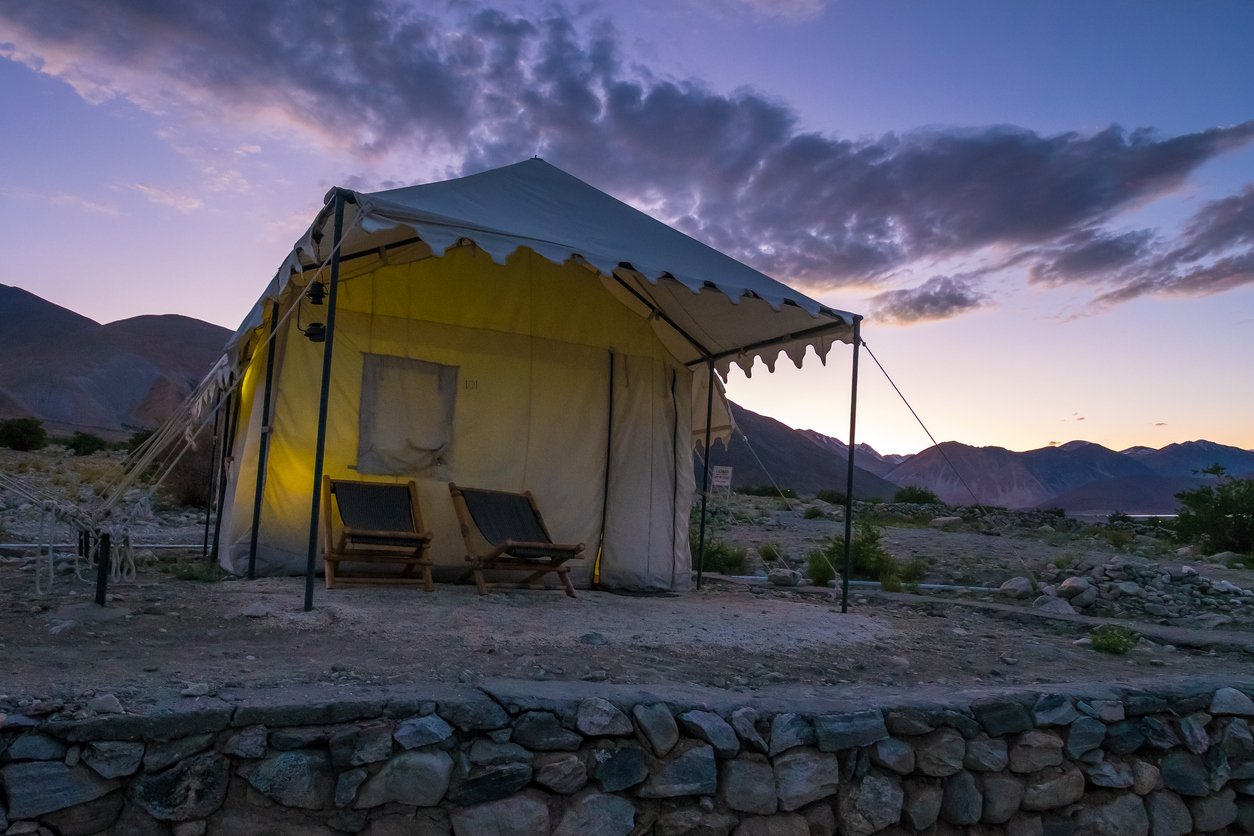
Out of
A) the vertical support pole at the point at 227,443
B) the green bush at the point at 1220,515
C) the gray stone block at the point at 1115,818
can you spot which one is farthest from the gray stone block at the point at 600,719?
the green bush at the point at 1220,515

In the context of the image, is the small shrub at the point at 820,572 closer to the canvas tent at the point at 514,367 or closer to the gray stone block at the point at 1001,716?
the canvas tent at the point at 514,367

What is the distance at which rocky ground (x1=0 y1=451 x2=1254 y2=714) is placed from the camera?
3.17 m

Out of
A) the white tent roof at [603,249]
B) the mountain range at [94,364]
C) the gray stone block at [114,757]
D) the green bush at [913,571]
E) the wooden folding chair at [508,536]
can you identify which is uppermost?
the mountain range at [94,364]

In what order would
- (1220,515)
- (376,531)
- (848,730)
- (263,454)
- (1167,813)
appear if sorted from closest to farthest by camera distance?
(848,730) → (1167,813) → (376,531) → (263,454) → (1220,515)

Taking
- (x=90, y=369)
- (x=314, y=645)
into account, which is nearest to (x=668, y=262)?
(x=314, y=645)

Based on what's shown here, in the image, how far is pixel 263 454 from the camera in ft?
18.8

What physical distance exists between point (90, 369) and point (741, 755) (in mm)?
71666

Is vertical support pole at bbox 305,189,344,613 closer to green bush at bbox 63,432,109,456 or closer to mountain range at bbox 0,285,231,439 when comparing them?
green bush at bbox 63,432,109,456

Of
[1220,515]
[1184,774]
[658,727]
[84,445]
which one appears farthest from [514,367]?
[84,445]

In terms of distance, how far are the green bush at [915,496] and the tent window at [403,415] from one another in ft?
73.2

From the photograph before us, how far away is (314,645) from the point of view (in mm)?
3619

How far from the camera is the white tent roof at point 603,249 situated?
4.68m

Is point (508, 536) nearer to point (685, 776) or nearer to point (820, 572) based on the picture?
point (685, 776)

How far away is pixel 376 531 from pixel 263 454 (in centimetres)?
103
